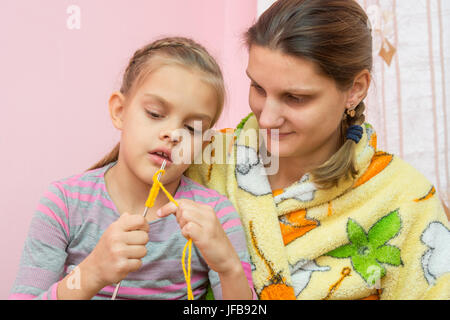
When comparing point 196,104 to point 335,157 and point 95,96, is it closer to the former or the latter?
point 335,157

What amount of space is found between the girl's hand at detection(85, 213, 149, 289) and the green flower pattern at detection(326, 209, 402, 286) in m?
0.51

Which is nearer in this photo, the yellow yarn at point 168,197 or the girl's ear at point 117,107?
the yellow yarn at point 168,197

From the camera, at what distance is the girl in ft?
2.82

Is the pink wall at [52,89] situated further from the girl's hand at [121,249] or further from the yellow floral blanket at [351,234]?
the girl's hand at [121,249]

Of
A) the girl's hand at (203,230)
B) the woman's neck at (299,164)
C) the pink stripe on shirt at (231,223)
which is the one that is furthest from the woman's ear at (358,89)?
the girl's hand at (203,230)

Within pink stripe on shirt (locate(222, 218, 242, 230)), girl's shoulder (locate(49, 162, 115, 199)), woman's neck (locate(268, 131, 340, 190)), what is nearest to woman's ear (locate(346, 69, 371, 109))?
woman's neck (locate(268, 131, 340, 190))

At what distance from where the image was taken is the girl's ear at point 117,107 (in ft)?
3.43

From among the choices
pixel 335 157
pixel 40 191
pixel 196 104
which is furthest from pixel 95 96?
pixel 335 157

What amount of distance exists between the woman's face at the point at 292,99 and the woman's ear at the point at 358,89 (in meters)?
0.02

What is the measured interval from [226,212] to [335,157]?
29 cm

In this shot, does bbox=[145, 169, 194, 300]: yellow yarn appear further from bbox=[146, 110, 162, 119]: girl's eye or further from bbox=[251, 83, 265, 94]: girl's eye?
bbox=[251, 83, 265, 94]: girl's eye

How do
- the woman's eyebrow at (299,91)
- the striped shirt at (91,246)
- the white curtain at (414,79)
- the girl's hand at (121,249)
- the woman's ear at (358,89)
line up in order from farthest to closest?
the white curtain at (414,79) < the woman's ear at (358,89) < the woman's eyebrow at (299,91) < the striped shirt at (91,246) < the girl's hand at (121,249)

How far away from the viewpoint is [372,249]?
113cm

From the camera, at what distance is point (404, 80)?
5.36ft
